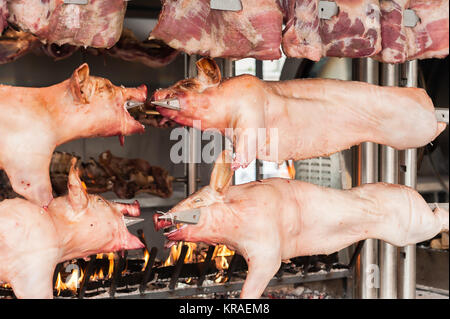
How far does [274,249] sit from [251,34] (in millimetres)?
726

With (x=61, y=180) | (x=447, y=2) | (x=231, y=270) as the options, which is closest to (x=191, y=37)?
(x=447, y=2)

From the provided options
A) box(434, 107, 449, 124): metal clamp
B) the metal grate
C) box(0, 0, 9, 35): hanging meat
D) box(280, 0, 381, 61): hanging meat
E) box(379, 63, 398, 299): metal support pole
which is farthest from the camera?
the metal grate

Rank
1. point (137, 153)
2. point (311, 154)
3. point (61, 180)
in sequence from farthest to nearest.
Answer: point (137, 153), point (61, 180), point (311, 154)

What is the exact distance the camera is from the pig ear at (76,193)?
2.05m

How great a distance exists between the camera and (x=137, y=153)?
4965mm

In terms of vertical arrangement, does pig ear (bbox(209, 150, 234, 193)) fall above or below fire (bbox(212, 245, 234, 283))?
above

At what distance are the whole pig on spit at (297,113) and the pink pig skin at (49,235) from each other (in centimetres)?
40

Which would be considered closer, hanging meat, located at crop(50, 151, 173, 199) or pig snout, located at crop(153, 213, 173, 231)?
pig snout, located at crop(153, 213, 173, 231)

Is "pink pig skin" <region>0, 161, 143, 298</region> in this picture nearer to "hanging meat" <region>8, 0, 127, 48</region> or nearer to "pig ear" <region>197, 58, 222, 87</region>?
"hanging meat" <region>8, 0, 127, 48</region>

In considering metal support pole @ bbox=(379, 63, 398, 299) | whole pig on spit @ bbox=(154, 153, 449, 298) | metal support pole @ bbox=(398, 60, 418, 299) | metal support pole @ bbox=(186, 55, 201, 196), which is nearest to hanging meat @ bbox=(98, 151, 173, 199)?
metal support pole @ bbox=(186, 55, 201, 196)

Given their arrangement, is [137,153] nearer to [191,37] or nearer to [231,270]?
[231,270]

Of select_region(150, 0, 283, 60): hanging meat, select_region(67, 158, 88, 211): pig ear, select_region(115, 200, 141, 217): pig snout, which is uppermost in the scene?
select_region(150, 0, 283, 60): hanging meat

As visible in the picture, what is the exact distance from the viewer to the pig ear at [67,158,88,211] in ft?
6.72

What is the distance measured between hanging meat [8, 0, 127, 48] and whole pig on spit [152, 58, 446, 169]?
0.93 ft
